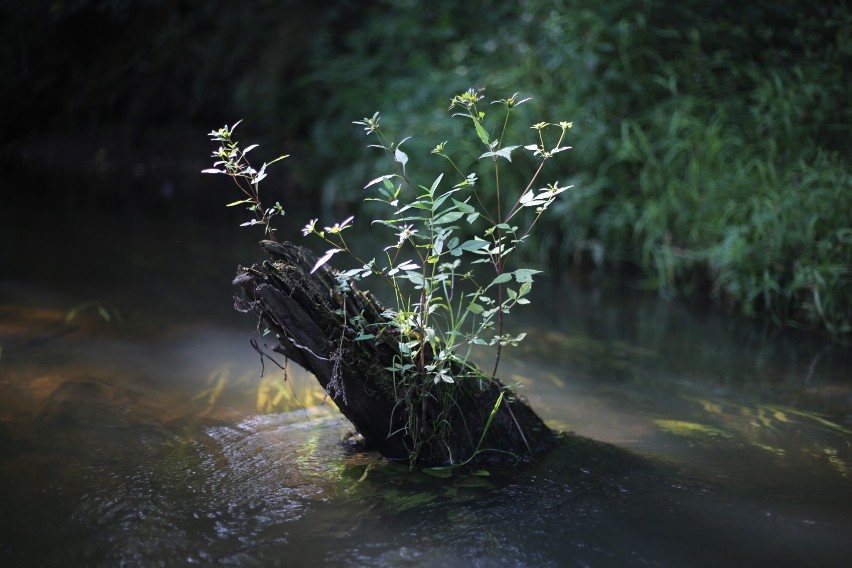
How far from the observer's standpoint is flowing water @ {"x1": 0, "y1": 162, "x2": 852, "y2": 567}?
6.05 ft

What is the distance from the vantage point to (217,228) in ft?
22.0

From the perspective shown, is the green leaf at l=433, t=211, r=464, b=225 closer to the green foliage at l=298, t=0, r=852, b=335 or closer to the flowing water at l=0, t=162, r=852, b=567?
the flowing water at l=0, t=162, r=852, b=567

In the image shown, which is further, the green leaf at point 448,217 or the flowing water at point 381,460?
the green leaf at point 448,217

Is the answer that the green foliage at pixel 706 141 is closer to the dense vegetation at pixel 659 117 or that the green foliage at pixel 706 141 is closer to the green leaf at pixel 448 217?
the dense vegetation at pixel 659 117

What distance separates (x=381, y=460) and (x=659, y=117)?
3.93 meters

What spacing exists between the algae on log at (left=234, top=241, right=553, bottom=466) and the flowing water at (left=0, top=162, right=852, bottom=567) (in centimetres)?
10

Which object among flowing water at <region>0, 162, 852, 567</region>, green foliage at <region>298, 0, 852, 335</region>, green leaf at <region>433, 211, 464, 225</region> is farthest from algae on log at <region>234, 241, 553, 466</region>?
green foliage at <region>298, 0, 852, 335</region>

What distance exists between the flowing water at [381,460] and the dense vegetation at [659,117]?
605 millimetres

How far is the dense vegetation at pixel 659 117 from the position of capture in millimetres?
4394

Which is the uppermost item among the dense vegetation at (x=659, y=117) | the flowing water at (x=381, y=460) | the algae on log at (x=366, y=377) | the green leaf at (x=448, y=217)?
the dense vegetation at (x=659, y=117)

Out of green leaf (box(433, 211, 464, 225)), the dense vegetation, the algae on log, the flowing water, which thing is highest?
the dense vegetation

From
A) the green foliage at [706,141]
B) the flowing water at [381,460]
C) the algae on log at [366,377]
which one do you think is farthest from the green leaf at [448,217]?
the green foliage at [706,141]

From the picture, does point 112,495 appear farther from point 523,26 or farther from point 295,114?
point 295,114

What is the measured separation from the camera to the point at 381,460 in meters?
2.28
